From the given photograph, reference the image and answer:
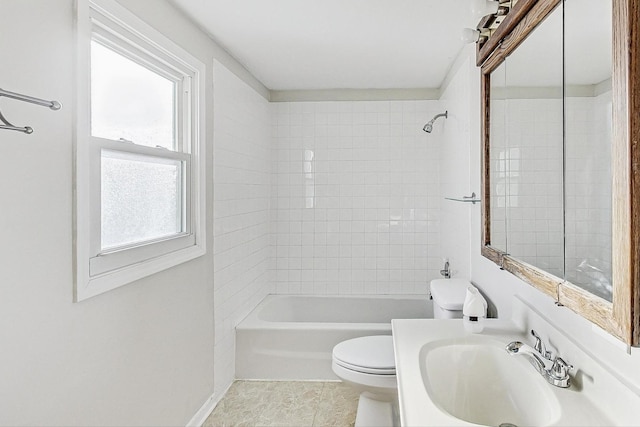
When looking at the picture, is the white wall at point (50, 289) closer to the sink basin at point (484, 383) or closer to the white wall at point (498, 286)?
the sink basin at point (484, 383)

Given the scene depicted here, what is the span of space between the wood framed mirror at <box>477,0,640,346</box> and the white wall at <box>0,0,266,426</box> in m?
1.51

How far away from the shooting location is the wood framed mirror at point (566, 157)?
85 centimetres

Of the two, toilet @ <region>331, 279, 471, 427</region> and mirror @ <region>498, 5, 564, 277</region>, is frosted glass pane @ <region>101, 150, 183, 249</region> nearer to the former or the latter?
toilet @ <region>331, 279, 471, 427</region>

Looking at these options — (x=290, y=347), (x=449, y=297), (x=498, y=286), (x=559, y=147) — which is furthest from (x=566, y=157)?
(x=290, y=347)

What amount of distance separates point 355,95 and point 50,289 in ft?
10.4

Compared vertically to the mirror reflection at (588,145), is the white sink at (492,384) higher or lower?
lower

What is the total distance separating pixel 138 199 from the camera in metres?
2.05

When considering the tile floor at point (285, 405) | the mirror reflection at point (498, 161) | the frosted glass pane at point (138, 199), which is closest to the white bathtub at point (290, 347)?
the tile floor at point (285, 405)

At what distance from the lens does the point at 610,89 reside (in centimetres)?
94

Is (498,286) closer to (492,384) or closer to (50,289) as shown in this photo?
(492,384)

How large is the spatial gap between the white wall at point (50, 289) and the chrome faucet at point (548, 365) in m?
1.44

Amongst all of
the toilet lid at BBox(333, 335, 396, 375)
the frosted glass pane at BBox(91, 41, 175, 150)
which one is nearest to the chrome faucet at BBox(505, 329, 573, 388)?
the toilet lid at BBox(333, 335, 396, 375)

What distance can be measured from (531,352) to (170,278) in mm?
1650

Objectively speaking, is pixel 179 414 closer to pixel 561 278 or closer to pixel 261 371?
pixel 261 371
